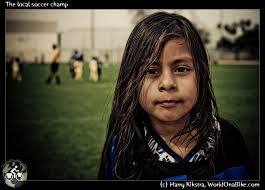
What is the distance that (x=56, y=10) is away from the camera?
3.67 meters

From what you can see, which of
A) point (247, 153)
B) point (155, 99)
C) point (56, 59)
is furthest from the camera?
point (56, 59)

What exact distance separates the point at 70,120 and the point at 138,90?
0.76 meters

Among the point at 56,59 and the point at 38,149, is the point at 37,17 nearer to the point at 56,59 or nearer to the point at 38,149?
the point at 56,59

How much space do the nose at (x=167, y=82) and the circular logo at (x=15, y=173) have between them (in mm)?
1357

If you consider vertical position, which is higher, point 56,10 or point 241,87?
point 56,10

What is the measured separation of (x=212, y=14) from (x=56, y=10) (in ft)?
4.20

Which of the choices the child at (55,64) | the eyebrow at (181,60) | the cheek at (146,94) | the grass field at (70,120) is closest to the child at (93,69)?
the grass field at (70,120)

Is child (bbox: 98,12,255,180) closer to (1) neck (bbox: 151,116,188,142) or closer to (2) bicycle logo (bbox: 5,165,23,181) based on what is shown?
(1) neck (bbox: 151,116,188,142)

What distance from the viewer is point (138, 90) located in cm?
333

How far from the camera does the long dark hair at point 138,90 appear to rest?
3221 mm

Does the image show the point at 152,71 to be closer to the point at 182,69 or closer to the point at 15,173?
the point at 182,69

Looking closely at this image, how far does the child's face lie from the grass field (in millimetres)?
423
